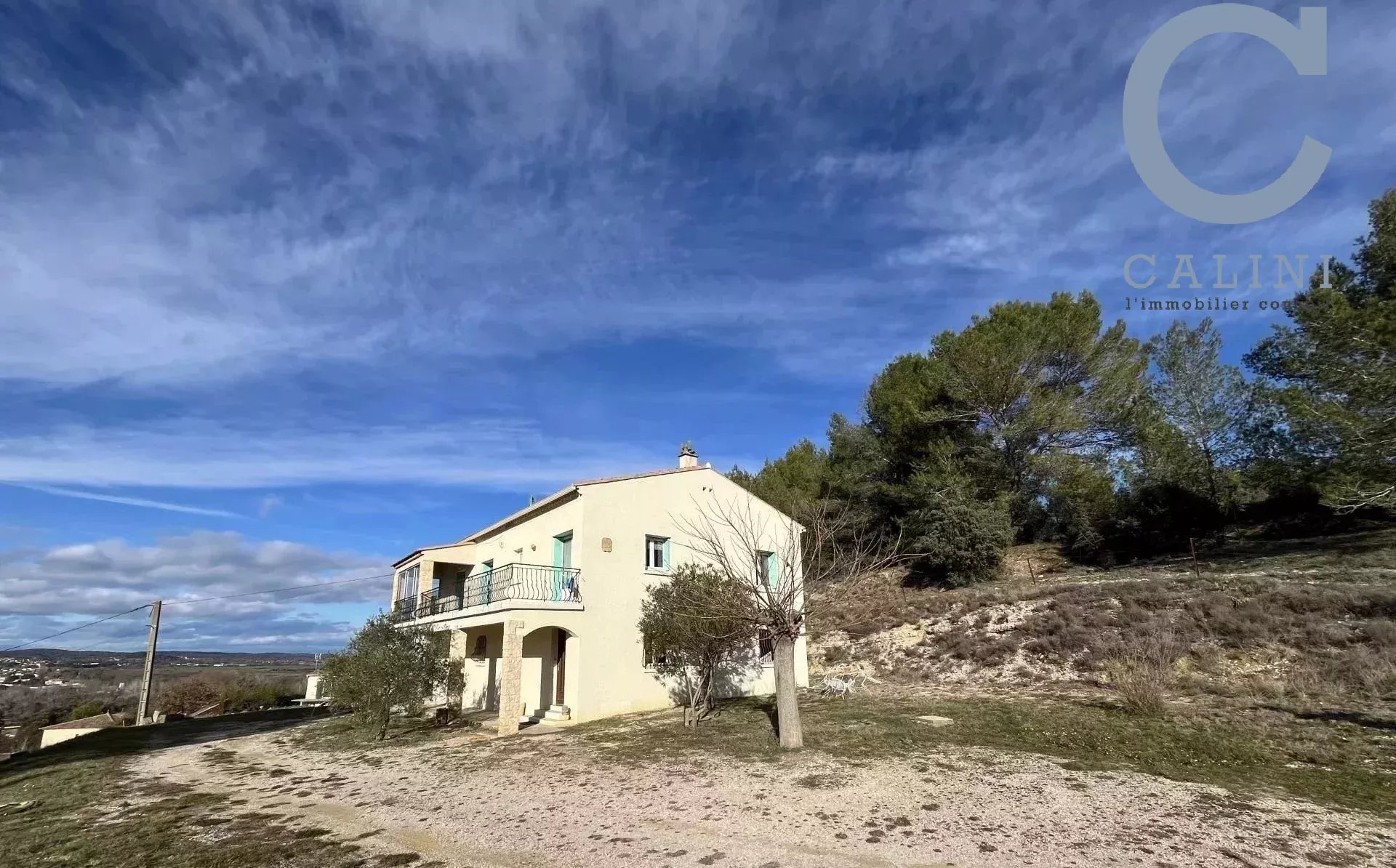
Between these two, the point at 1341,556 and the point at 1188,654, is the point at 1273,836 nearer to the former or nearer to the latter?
the point at 1188,654

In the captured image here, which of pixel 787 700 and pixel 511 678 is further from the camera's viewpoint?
pixel 511 678

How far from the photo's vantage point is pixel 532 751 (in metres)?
13.6

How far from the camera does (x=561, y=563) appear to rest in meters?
19.5

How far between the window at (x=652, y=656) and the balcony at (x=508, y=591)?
217 centimetres

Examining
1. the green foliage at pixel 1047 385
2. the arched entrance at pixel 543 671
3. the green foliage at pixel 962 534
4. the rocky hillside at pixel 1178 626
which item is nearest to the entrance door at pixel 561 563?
the arched entrance at pixel 543 671

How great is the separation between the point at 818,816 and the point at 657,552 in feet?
40.8

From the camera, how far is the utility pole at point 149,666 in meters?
27.9

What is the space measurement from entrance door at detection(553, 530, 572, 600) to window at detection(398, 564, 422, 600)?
692cm

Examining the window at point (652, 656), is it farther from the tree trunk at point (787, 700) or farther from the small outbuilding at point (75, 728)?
the small outbuilding at point (75, 728)

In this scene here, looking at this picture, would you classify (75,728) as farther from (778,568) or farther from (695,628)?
(778,568)

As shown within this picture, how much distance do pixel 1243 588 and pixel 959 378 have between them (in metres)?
13.6

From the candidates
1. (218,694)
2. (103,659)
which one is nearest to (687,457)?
(218,694)

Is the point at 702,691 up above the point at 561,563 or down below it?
below

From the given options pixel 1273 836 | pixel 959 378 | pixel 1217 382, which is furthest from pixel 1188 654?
pixel 1217 382
